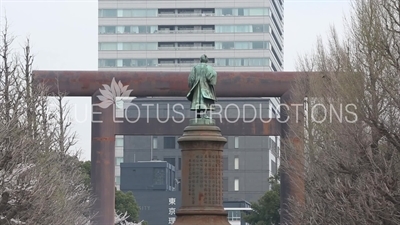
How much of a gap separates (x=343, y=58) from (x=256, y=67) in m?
78.4

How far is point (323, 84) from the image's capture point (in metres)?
37.0

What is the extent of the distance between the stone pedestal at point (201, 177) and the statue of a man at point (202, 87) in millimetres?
1141

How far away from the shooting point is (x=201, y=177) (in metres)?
27.7

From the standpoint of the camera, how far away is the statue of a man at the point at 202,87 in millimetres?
28812

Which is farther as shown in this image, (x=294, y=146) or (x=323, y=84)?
(x=294, y=146)

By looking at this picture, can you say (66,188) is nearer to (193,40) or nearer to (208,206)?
(208,206)

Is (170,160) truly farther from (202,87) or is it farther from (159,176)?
(202,87)

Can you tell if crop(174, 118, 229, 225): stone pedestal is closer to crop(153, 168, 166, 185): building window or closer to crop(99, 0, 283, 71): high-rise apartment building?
crop(153, 168, 166, 185): building window

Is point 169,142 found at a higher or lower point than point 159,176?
higher

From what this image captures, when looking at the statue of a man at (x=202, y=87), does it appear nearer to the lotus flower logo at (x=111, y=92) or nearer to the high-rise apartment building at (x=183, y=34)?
the lotus flower logo at (x=111, y=92)

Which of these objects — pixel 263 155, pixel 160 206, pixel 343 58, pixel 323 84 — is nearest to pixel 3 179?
pixel 343 58

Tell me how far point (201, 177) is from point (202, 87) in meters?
2.68

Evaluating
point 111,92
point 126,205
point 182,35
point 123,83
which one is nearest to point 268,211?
point 126,205

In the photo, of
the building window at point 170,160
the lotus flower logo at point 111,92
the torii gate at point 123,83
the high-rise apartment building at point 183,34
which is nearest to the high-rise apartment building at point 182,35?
the high-rise apartment building at point 183,34
